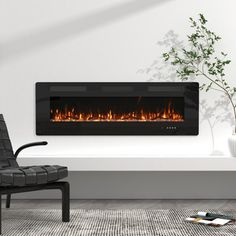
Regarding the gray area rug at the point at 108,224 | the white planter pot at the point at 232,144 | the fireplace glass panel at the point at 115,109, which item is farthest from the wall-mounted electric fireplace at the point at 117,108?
the gray area rug at the point at 108,224

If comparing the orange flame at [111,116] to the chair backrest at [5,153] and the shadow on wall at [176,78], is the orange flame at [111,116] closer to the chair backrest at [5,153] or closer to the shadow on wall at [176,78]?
the shadow on wall at [176,78]

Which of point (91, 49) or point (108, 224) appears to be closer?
point (108, 224)

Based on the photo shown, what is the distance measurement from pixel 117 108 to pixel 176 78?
0.71 metres

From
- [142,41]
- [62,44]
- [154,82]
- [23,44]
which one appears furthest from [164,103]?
[23,44]

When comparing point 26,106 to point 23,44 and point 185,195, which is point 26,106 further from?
point 185,195

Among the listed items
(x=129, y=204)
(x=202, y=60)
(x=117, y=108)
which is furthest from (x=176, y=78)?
(x=129, y=204)

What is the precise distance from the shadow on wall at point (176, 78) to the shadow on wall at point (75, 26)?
0.44m

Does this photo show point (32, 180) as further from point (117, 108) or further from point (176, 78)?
point (176, 78)

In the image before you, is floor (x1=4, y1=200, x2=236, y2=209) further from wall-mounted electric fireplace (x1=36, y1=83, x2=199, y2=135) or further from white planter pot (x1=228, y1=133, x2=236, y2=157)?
wall-mounted electric fireplace (x1=36, y1=83, x2=199, y2=135)

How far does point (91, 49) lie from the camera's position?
6.11 metres

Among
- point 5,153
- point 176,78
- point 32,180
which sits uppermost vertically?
point 176,78

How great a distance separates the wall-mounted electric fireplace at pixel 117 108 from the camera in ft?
19.9

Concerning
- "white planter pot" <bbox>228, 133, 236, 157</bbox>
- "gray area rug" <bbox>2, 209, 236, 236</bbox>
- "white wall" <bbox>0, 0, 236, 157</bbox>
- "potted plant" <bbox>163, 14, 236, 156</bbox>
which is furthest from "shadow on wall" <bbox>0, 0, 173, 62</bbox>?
"gray area rug" <bbox>2, 209, 236, 236</bbox>

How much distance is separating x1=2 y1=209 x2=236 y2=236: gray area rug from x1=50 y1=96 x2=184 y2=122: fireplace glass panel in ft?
3.93
